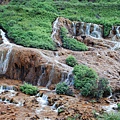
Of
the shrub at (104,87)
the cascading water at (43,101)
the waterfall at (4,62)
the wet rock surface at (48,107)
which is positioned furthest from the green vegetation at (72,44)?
the cascading water at (43,101)

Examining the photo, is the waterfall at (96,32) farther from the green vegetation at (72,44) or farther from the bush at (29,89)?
the bush at (29,89)

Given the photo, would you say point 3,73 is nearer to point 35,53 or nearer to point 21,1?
point 35,53

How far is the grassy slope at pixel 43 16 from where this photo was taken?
94.4 feet

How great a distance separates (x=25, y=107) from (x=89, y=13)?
25.8m

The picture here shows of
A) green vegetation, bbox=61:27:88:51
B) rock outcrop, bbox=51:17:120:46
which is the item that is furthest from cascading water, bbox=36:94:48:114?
rock outcrop, bbox=51:17:120:46

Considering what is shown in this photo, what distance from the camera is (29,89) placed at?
21266 mm

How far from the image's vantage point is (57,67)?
23.1m

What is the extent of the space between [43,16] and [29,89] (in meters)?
15.9

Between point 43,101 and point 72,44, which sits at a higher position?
point 72,44

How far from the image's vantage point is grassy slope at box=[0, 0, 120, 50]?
28783 mm

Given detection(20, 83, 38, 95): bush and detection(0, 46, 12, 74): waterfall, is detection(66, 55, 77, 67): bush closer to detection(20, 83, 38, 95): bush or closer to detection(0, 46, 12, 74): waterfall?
detection(20, 83, 38, 95): bush

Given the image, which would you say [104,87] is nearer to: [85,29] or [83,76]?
[83,76]

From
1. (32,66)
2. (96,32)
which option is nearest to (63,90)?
(32,66)

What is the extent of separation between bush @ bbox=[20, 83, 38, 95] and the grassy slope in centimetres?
637
